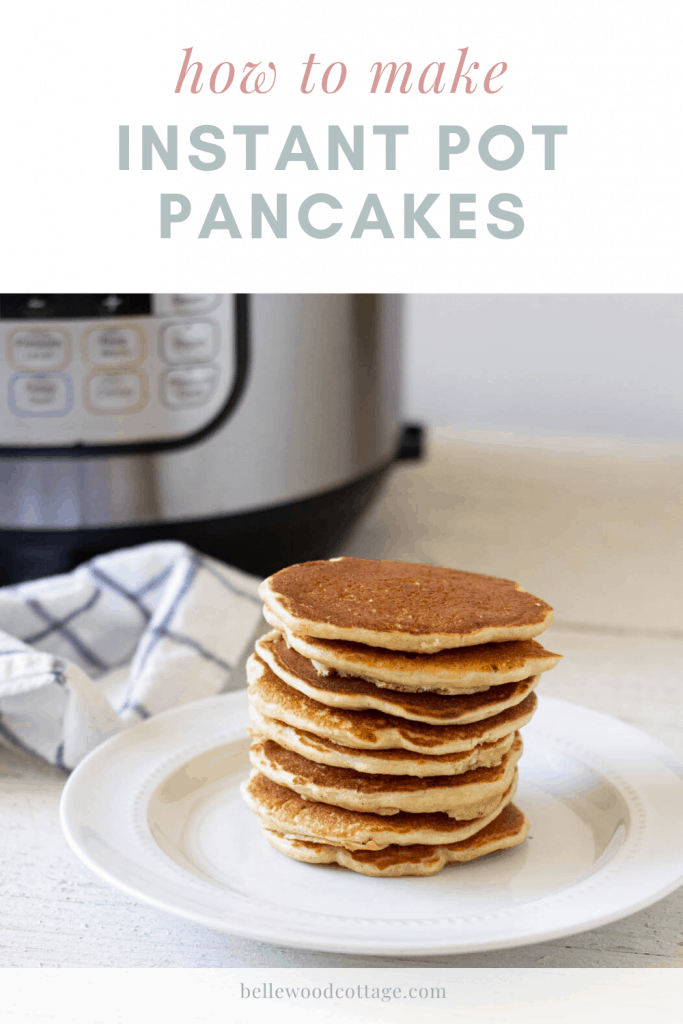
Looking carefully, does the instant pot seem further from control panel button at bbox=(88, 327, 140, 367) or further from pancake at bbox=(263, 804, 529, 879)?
pancake at bbox=(263, 804, 529, 879)

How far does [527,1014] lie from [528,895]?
0.07m

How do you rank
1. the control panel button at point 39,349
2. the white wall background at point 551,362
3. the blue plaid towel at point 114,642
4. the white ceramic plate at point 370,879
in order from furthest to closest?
the white wall background at point 551,362 → the control panel button at point 39,349 → the blue plaid towel at point 114,642 → the white ceramic plate at point 370,879

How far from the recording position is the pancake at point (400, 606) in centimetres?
48

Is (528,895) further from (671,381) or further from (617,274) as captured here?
(671,381)

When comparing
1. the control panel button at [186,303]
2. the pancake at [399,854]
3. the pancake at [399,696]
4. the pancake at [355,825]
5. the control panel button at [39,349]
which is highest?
the control panel button at [186,303]

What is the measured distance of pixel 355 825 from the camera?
496 mm

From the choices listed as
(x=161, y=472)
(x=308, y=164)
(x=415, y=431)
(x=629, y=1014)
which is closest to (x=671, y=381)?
(x=415, y=431)

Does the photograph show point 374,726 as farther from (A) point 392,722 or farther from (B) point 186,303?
(B) point 186,303

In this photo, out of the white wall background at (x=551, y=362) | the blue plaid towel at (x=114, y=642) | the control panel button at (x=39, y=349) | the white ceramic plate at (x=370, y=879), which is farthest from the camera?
the white wall background at (x=551, y=362)

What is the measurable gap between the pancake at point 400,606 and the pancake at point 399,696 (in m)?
0.01

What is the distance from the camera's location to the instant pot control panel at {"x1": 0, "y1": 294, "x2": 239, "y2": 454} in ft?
2.59

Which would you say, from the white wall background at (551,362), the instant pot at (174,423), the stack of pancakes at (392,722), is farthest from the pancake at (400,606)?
the white wall background at (551,362)

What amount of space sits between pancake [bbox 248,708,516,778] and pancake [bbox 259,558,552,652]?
5 centimetres

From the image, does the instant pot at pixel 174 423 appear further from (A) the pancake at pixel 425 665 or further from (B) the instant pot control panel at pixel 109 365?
(A) the pancake at pixel 425 665
